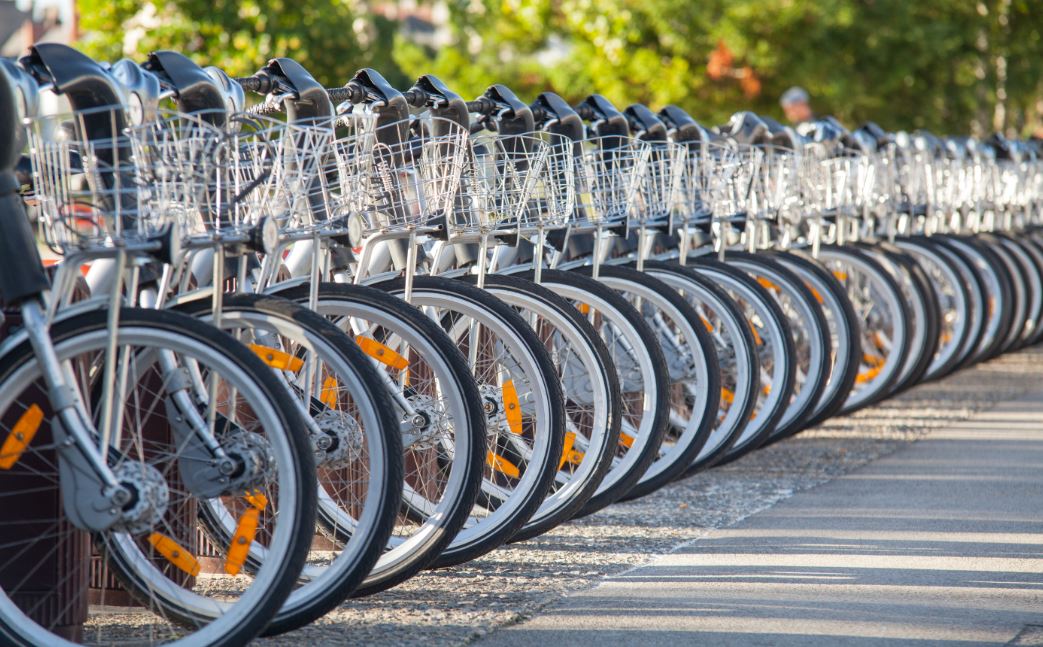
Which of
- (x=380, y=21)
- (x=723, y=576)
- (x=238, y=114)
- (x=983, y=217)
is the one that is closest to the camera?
Result: (x=238, y=114)

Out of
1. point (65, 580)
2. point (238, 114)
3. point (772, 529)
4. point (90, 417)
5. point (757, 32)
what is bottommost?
point (772, 529)

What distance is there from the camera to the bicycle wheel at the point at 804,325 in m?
5.47

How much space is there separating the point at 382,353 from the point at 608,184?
54.0 inches

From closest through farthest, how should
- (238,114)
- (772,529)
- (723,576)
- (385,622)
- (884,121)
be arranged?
(238,114) → (385,622) → (723,576) → (772,529) → (884,121)

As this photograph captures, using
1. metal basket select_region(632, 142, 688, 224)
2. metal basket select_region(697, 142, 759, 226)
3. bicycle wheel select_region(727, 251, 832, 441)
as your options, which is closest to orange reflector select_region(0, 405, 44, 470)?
metal basket select_region(632, 142, 688, 224)

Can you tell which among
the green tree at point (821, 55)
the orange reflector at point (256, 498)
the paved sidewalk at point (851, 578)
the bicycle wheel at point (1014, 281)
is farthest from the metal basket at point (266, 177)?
the green tree at point (821, 55)

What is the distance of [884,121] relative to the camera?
17.7m

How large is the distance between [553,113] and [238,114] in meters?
1.77

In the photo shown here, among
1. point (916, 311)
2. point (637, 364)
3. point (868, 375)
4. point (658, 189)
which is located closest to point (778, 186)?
point (658, 189)

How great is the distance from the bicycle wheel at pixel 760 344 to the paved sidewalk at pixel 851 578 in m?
0.26

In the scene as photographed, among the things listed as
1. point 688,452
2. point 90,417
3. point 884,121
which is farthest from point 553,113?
point 884,121

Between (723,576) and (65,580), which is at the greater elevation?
(65,580)

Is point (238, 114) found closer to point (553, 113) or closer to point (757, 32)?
point (553, 113)

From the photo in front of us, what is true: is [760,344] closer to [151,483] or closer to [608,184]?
[608,184]
